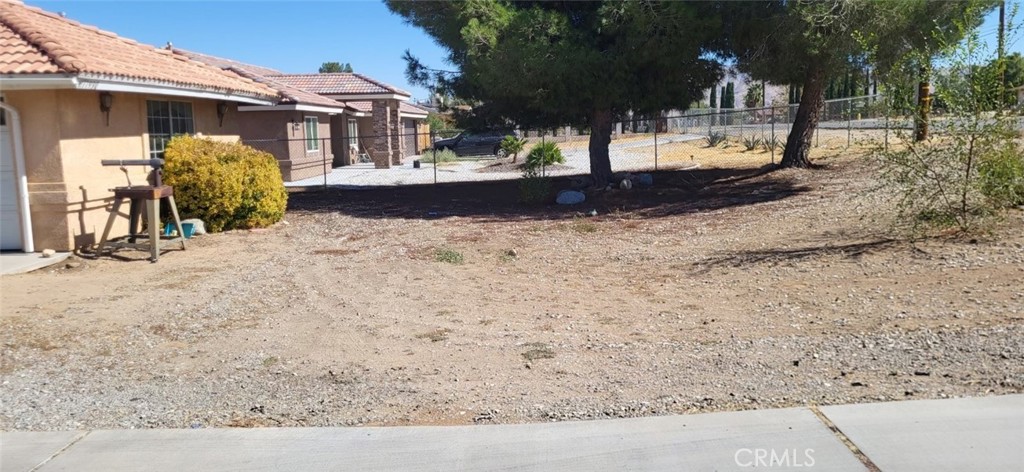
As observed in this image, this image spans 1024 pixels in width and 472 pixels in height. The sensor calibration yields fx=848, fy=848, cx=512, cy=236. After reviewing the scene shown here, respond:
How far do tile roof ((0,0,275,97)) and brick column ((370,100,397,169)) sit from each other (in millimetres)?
17059

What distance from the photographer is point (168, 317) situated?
9047 mm

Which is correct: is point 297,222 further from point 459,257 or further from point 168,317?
point 168,317

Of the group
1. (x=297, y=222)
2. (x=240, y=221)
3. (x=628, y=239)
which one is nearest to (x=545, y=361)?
(x=628, y=239)

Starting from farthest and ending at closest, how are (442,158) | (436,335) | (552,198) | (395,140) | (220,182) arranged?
(442,158)
(395,140)
(552,198)
(220,182)
(436,335)

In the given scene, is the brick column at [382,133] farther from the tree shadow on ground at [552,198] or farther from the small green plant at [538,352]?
the small green plant at [538,352]

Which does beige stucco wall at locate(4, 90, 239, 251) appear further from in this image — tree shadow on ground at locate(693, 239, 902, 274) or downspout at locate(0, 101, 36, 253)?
tree shadow on ground at locate(693, 239, 902, 274)

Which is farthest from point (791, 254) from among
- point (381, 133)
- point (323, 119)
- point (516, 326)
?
point (381, 133)

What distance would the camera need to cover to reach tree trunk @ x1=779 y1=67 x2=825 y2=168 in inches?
797

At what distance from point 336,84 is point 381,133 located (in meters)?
3.66

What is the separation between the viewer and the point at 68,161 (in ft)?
41.2

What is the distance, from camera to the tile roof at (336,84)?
118 feet

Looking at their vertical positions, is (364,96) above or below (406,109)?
above

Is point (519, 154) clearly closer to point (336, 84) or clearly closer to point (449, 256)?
point (336, 84)

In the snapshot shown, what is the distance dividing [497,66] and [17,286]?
9.70 meters
